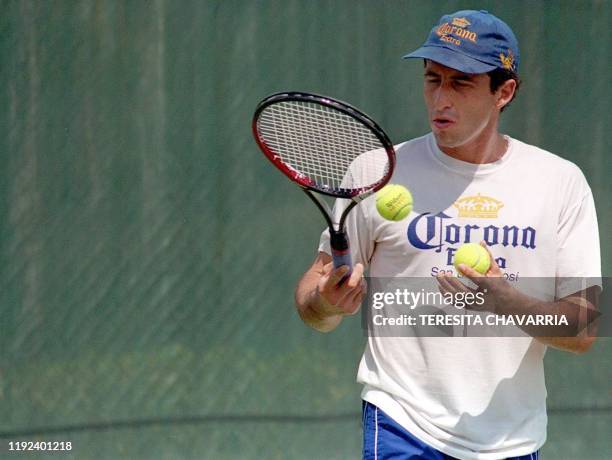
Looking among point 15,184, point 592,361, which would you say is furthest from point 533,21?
point 15,184

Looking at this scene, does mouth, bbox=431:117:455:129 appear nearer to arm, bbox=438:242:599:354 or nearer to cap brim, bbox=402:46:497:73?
cap brim, bbox=402:46:497:73

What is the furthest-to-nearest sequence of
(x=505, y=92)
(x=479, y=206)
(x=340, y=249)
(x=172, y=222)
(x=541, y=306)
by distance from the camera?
(x=172, y=222), (x=505, y=92), (x=479, y=206), (x=541, y=306), (x=340, y=249)

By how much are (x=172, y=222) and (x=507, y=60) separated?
5.73 feet

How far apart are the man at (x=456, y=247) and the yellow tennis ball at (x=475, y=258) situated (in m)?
0.07

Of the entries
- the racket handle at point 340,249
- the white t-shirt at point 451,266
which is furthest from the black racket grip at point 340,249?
the white t-shirt at point 451,266

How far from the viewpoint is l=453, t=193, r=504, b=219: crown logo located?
2900mm

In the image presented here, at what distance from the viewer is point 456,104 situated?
2.91 m

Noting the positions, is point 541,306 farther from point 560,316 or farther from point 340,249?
point 340,249

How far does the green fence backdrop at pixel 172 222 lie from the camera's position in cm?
427

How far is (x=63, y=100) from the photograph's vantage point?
428 cm

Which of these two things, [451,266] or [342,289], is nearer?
[342,289]

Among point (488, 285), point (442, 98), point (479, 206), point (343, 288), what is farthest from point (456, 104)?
point (343, 288)

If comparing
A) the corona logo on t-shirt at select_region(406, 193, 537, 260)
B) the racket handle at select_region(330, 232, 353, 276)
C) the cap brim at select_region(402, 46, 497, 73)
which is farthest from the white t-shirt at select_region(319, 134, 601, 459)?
the racket handle at select_region(330, 232, 353, 276)

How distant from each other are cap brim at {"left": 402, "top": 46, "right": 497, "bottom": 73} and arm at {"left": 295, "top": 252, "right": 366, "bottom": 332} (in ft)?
1.83
